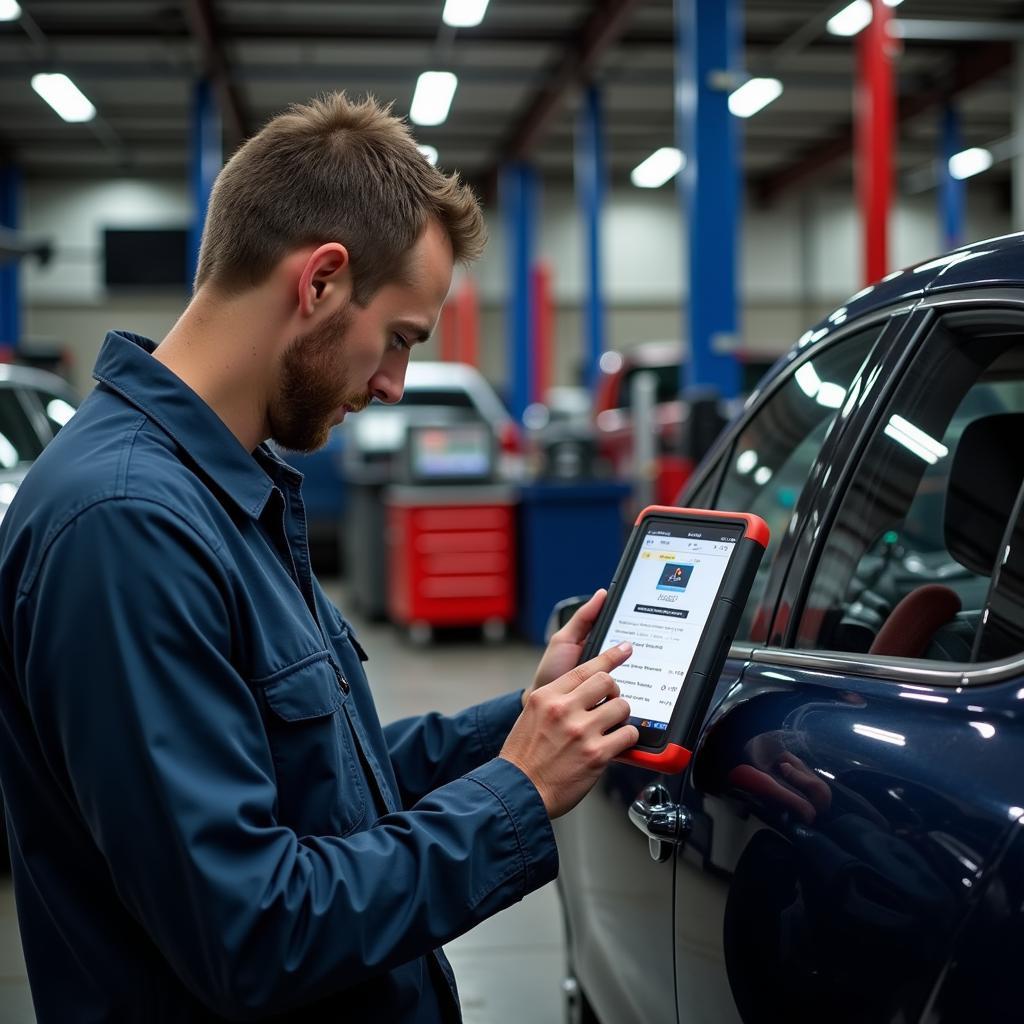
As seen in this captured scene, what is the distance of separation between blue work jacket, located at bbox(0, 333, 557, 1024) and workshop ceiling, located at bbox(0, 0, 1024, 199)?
12313mm

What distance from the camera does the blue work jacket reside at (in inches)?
43.4

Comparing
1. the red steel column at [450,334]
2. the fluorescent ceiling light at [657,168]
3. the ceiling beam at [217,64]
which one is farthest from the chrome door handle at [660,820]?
the fluorescent ceiling light at [657,168]

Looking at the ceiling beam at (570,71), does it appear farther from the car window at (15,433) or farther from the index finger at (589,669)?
the index finger at (589,669)

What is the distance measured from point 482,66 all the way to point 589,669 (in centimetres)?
1601

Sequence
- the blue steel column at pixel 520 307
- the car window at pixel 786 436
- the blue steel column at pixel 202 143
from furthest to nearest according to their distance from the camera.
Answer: the blue steel column at pixel 520 307 → the blue steel column at pixel 202 143 → the car window at pixel 786 436

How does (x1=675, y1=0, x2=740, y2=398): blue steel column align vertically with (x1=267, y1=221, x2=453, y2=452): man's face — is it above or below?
above

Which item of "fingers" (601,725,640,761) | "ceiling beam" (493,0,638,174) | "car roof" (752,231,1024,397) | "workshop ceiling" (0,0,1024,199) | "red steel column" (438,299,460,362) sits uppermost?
"workshop ceiling" (0,0,1024,199)

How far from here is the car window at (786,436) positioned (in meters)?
1.82

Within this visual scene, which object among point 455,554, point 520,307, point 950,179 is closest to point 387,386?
point 455,554

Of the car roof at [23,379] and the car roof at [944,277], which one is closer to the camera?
the car roof at [944,277]

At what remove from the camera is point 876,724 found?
1323 mm

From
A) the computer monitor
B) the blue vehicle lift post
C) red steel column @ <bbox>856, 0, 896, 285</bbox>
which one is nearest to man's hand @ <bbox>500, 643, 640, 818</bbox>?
red steel column @ <bbox>856, 0, 896, 285</bbox>

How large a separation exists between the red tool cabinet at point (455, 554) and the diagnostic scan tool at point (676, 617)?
682 cm

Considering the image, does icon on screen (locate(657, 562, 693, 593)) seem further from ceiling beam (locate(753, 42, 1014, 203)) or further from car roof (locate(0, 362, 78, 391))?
ceiling beam (locate(753, 42, 1014, 203))
